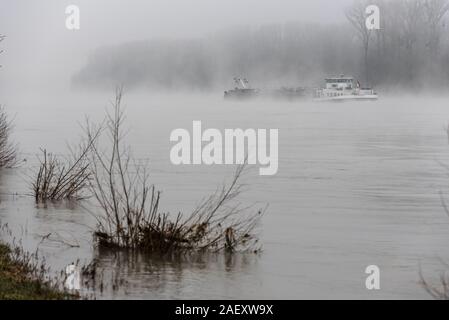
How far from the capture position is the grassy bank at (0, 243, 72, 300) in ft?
25.6

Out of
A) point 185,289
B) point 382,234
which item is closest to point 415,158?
point 382,234

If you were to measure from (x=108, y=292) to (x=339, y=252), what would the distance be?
426 cm

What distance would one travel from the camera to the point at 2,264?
9.55m
